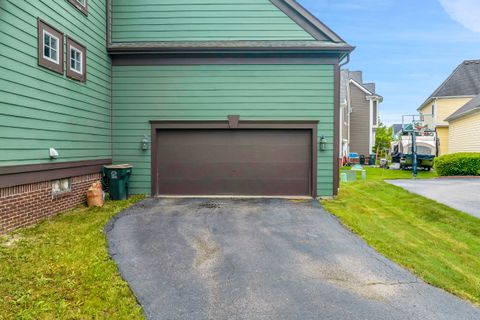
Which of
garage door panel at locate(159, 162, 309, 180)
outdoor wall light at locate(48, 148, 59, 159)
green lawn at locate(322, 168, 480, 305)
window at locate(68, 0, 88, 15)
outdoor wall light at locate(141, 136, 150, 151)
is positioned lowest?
green lawn at locate(322, 168, 480, 305)

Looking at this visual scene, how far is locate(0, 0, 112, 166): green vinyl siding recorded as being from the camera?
244 inches

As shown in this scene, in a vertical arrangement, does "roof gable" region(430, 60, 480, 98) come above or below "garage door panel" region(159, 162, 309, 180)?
above

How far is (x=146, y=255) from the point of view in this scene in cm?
529

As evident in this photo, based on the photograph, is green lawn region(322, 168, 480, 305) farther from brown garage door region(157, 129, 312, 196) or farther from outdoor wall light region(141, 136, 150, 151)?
outdoor wall light region(141, 136, 150, 151)

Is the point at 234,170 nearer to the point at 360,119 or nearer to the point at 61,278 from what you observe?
the point at 61,278

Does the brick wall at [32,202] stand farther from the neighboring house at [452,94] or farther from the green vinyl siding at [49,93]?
the neighboring house at [452,94]

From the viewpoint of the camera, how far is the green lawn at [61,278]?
3.52 meters

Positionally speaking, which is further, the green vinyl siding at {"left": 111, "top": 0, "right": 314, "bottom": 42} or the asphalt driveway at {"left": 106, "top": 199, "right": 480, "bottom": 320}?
the green vinyl siding at {"left": 111, "top": 0, "right": 314, "bottom": 42}

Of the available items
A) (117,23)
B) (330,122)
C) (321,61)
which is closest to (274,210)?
(330,122)

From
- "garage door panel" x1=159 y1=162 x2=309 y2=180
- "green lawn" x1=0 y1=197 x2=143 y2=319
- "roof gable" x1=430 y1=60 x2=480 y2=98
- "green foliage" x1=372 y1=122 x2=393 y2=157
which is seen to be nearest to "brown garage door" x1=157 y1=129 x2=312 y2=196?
"garage door panel" x1=159 y1=162 x2=309 y2=180

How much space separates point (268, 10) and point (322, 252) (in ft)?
26.0

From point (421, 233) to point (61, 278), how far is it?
7.12 m

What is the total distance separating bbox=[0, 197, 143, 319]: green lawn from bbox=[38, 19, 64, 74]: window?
365 cm

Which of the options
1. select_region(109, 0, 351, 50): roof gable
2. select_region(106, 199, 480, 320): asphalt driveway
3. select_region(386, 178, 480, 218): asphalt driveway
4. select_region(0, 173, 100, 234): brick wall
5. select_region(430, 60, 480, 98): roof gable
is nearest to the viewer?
select_region(106, 199, 480, 320): asphalt driveway
